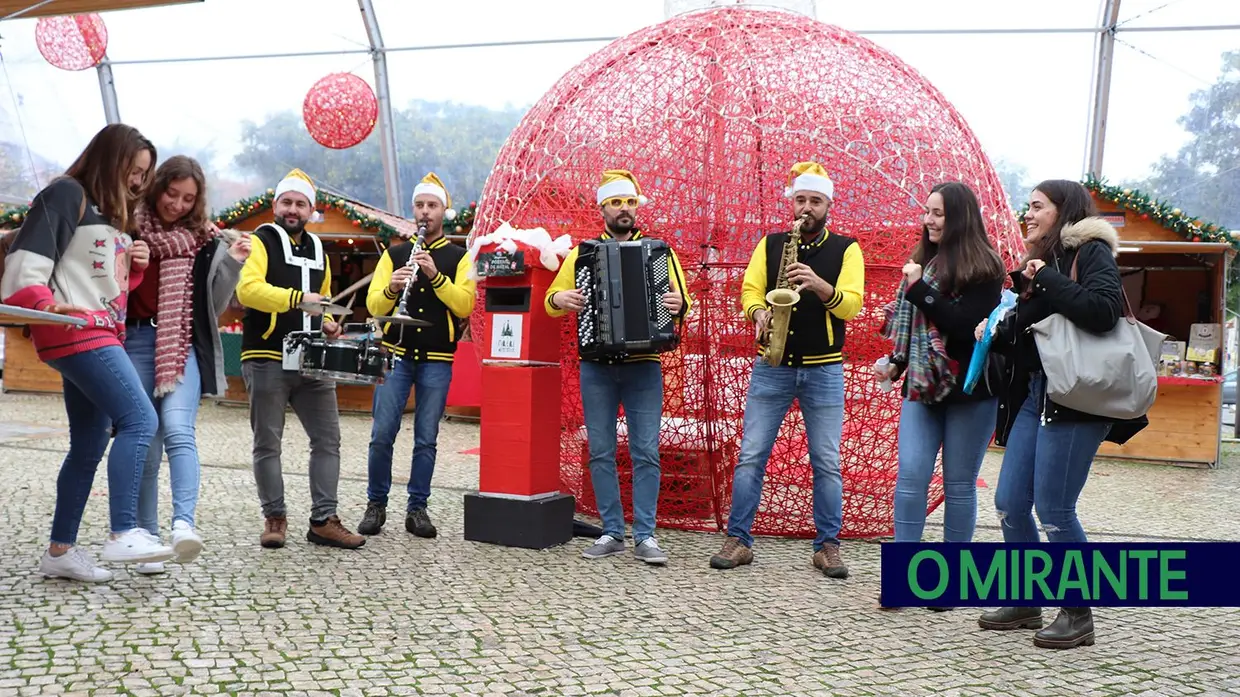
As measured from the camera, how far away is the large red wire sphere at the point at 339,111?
10797mm

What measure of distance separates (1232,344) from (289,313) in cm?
1160

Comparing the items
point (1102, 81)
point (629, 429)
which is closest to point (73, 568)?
point (629, 429)

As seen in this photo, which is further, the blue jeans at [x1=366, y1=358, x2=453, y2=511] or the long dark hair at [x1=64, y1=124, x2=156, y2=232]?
the blue jeans at [x1=366, y1=358, x2=453, y2=511]

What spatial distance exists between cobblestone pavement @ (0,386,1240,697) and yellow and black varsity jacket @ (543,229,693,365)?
3.05 ft

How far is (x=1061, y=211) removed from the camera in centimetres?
384

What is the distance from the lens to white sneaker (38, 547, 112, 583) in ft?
13.9

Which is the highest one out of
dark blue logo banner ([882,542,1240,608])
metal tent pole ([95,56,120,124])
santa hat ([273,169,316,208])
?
metal tent pole ([95,56,120,124])

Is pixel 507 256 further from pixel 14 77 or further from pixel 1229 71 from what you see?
pixel 14 77

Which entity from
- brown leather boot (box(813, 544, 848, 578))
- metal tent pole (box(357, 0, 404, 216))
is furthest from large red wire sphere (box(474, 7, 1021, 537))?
metal tent pole (box(357, 0, 404, 216))

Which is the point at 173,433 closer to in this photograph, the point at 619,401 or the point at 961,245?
the point at 619,401

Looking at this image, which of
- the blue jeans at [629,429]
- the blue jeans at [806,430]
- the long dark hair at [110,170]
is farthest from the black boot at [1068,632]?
the long dark hair at [110,170]

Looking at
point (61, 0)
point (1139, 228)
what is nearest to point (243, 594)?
point (61, 0)

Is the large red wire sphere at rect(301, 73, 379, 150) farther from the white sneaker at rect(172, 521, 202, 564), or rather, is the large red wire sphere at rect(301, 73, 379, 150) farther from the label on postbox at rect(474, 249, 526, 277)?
the white sneaker at rect(172, 521, 202, 564)

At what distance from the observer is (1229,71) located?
1194 cm
